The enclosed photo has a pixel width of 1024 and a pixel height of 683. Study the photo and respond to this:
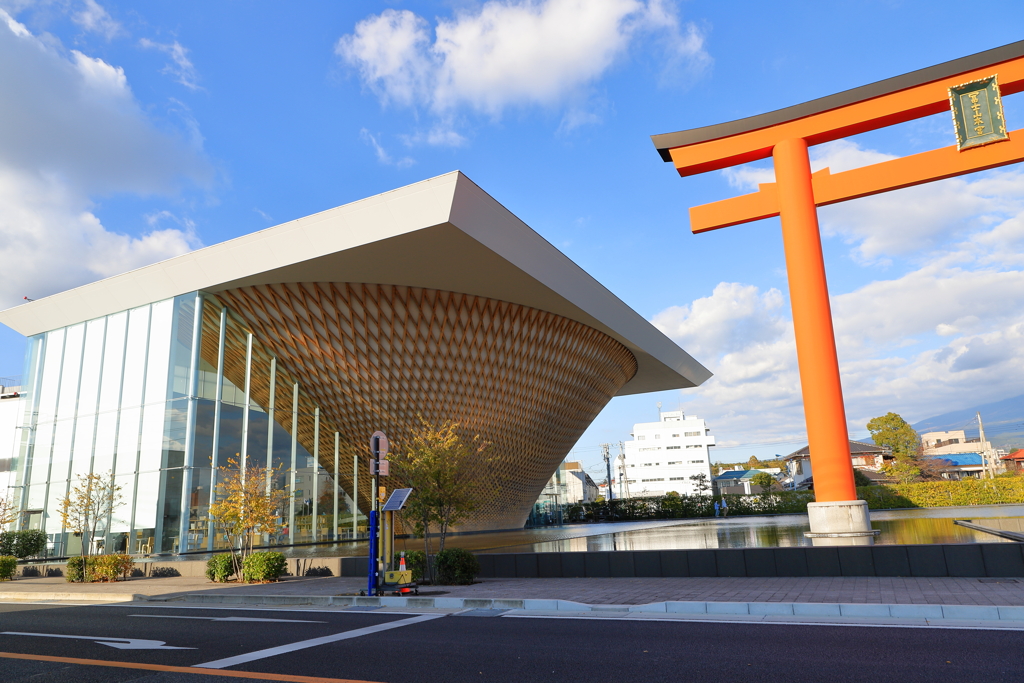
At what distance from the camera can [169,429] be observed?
20.7 meters

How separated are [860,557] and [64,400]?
27.2 metres

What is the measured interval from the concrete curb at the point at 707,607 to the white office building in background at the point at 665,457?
83076 mm

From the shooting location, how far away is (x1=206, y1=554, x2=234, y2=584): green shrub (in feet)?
50.2

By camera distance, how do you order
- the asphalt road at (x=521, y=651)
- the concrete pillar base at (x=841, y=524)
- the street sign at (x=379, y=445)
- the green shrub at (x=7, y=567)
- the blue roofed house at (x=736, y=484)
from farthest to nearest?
the blue roofed house at (x=736, y=484), the green shrub at (x=7, y=567), the concrete pillar base at (x=841, y=524), the street sign at (x=379, y=445), the asphalt road at (x=521, y=651)

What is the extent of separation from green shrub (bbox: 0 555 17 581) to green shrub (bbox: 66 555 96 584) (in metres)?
2.55

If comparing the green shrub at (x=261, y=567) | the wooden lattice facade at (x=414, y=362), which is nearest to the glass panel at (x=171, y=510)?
the wooden lattice facade at (x=414, y=362)

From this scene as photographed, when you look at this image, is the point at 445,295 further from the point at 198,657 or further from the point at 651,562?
the point at 198,657

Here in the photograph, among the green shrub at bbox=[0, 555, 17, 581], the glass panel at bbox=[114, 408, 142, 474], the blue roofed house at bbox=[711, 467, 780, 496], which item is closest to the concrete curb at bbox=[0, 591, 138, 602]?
the green shrub at bbox=[0, 555, 17, 581]

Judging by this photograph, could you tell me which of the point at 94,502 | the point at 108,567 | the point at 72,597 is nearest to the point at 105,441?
the point at 94,502

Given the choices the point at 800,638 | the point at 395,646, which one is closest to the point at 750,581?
the point at 800,638

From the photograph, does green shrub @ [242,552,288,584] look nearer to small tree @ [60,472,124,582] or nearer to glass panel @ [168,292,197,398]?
small tree @ [60,472,124,582]

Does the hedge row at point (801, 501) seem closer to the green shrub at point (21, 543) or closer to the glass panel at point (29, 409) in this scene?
the green shrub at point (21, 543)

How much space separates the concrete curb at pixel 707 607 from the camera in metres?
7.01

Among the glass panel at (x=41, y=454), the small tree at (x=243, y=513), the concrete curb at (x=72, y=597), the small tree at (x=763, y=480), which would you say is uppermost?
the glass panel at (x=41, y=454)
